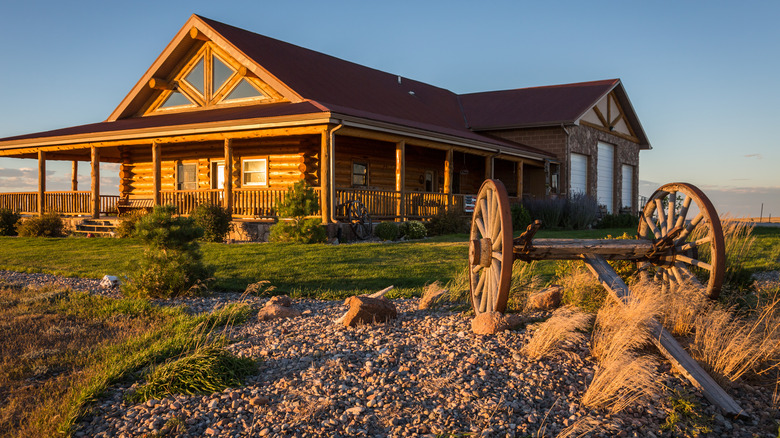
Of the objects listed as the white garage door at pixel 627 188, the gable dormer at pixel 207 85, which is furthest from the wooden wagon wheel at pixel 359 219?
the white garage door at pixel 627 188

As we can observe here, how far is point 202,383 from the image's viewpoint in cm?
471

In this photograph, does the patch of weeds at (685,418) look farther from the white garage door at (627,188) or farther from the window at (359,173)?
the white garage door at (627,188)

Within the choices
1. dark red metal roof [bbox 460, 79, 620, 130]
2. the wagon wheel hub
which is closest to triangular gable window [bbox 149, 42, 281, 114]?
dark red metal roof [bbox 460, 79, 620, 130]

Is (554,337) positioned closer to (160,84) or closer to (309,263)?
(309,263)

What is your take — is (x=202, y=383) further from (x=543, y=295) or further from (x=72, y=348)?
(x=543, y=295)

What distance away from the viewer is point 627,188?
31391mm

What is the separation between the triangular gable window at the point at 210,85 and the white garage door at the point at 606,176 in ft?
53.0

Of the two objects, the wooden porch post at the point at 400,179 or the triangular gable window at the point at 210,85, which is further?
the triangular gable window at the point at 210,85

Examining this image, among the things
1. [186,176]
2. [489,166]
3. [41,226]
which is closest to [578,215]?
[489,166]

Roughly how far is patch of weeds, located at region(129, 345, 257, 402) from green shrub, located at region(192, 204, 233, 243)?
10.9 metres

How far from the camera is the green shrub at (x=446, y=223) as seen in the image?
18203 millimetres

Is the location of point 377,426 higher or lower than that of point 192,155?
lower

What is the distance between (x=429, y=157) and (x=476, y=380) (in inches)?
764

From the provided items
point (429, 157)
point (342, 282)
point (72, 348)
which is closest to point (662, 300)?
point (342, 282)
